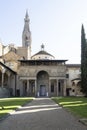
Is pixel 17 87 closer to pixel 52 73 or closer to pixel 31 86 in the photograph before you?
pixel 31 86

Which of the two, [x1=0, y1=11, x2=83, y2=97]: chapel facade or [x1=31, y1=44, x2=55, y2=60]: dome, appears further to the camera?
[x1=31, y1=44, x2=55, y2=60]: dome

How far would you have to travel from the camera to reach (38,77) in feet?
275

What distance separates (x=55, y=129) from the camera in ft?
47.4

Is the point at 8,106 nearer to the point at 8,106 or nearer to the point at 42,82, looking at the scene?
the point at 8,106

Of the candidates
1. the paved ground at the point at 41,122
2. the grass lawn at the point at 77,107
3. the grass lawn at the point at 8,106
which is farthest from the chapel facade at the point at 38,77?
the paved ground at the point at 41,122

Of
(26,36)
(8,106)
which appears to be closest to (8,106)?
(8,106)

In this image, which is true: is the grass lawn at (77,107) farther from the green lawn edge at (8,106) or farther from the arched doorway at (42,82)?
the arched doorway at (42,82)

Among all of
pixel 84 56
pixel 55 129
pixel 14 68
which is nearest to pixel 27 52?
pixel 14 68

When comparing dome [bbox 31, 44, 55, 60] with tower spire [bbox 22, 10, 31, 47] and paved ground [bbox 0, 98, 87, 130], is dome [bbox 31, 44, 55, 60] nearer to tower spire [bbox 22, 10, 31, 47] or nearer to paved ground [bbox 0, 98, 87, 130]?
tower spire [bbox 22, 10, 31, 47]

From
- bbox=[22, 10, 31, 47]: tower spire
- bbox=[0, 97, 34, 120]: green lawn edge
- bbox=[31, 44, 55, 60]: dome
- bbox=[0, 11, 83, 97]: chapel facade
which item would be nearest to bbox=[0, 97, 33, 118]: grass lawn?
bbox=[0, 97, 34, 120]: green lawn edge

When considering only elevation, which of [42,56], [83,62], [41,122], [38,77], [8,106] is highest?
[42,56]

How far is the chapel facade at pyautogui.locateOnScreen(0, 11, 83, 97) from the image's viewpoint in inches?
3147

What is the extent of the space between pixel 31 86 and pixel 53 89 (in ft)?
18.5

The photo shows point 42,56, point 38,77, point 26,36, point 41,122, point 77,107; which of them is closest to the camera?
point 41,122
